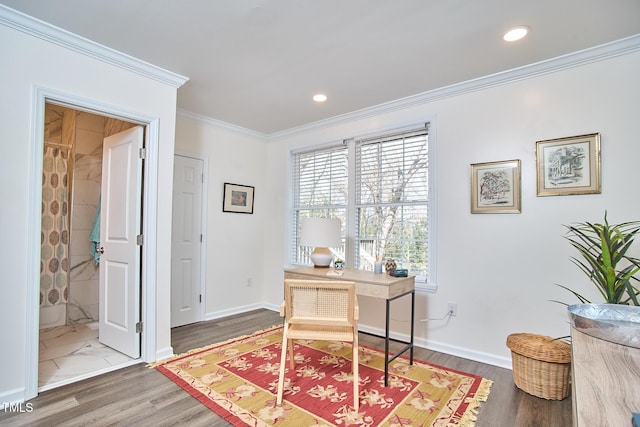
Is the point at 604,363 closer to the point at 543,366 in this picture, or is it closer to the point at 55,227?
the point at 543,366

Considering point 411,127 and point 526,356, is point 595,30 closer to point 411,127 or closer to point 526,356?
point 411,127

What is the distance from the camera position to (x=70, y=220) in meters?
3.88

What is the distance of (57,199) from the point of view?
12.4ft

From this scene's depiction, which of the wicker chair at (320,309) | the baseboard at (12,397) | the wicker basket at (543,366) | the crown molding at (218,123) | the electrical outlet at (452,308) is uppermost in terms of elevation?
the crown molding at (218,123)

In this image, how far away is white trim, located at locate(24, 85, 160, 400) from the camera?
2.17 meters

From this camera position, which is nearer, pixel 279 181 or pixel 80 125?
pixel 80 125

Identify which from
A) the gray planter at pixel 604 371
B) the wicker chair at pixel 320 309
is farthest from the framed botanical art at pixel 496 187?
the gray planter at pixel 604 371

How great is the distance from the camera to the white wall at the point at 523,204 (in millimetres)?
2365

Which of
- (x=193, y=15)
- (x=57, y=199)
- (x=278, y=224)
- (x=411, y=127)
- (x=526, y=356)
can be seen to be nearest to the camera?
(x=193, y=15)

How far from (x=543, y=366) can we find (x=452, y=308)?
896 mm

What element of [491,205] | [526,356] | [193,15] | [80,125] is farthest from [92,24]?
[526,356]

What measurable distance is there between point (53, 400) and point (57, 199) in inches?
99.1

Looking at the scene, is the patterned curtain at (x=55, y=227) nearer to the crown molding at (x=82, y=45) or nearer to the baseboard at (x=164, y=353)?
the baseboard at (x=164, y=353)

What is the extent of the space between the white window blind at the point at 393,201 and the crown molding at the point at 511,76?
30 cm
